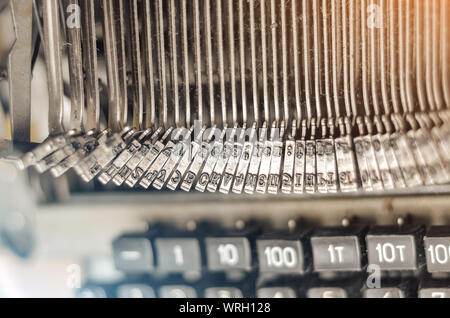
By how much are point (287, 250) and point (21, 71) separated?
0.59m

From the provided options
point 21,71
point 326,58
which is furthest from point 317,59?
point 21,71

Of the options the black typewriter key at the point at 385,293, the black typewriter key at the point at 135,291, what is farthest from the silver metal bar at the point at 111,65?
the black typewriter key at the point at 385,293

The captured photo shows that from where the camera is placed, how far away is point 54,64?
3.45 feet

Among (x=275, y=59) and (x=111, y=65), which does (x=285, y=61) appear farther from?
(x=111, y=65)

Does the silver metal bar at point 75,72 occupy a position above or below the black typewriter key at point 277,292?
above

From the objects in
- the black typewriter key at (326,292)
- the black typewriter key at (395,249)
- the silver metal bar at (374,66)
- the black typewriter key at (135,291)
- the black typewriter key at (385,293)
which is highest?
the silver metal bar at (374,66)

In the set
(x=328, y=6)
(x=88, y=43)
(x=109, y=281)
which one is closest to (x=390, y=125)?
(x=328, y=6)

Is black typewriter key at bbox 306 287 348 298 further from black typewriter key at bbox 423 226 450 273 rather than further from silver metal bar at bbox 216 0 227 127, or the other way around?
silver metal bar at bbox 216 0 227 127

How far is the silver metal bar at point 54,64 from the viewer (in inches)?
40.7

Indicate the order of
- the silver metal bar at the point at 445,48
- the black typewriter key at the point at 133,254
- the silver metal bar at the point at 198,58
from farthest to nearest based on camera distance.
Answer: the black typewriter key at the point at 133,254, the silver metal bar at the point at 198,58, the silver metal bar at the point at 445,48

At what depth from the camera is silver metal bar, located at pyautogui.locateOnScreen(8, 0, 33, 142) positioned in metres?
1.06

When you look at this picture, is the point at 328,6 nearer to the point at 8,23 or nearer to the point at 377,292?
the point at 377,292

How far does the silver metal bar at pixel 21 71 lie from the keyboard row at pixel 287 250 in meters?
0.29

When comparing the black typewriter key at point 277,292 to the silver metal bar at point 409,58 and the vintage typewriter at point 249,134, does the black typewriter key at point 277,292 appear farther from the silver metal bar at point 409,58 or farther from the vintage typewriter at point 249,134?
the silver metal bar at point 409,58
